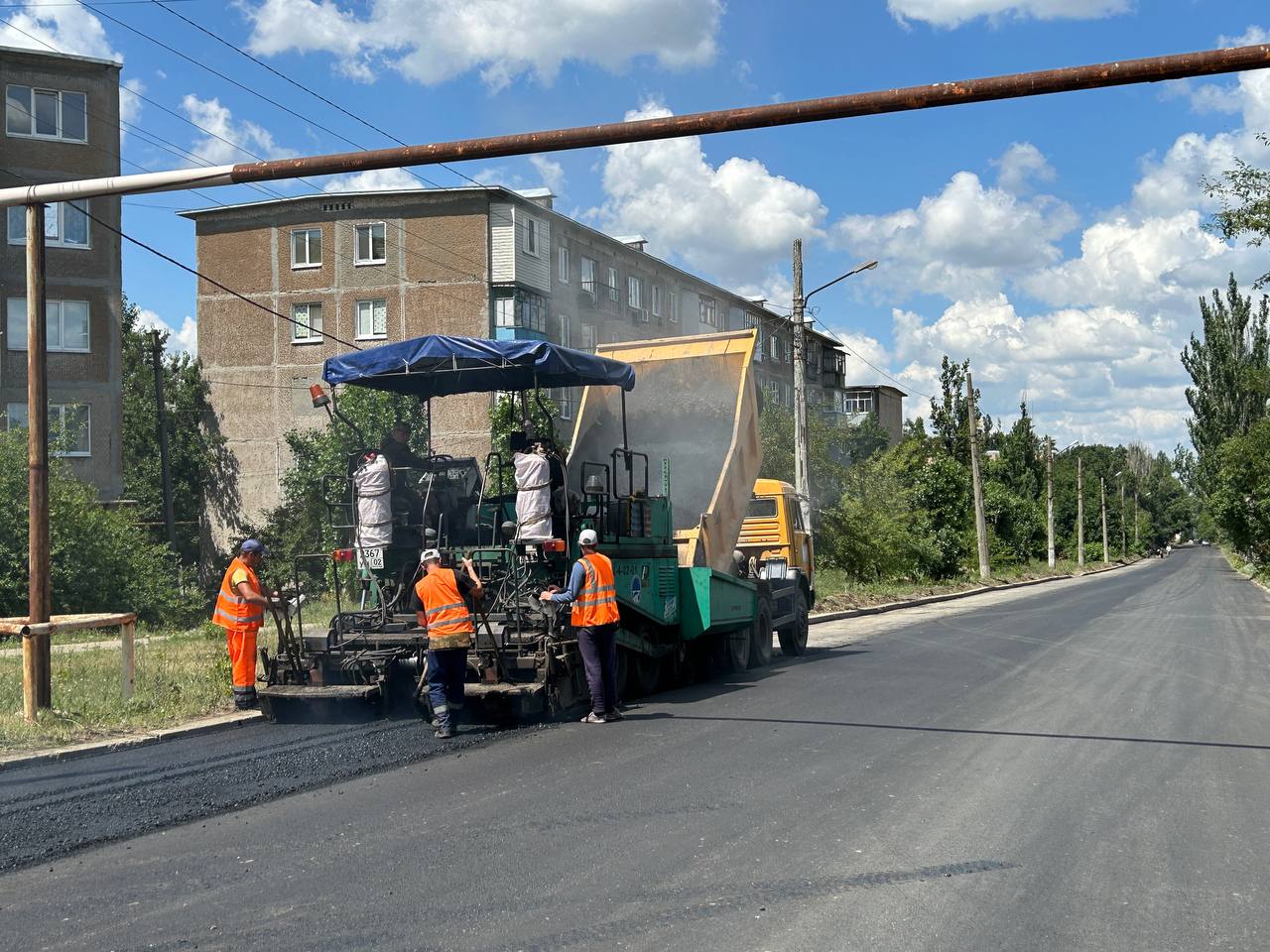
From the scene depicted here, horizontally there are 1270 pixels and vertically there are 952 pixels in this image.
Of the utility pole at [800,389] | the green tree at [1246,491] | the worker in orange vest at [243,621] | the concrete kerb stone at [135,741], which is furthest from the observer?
the green tree at [1246,491]

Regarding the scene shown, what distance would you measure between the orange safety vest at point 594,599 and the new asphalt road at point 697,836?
0.88m

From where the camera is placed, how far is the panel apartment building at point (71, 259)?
32656 millimetres

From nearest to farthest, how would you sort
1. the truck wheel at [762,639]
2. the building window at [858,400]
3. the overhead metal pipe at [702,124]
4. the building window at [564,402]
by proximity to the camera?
the overhead metal pipe at [702,124], the building window at [564,402], the truck wheel at [762,639], the building window at [858,400]

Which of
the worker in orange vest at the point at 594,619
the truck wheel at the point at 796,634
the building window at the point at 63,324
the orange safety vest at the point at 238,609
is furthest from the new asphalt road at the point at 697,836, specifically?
the building window at the point at 63,324

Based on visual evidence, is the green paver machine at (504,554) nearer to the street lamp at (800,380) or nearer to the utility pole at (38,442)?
the utility pole at (38,442)

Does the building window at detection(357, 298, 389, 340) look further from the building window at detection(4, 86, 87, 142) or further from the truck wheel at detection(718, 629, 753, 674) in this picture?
the truck wheel at detection(718, 629, 753, 674)

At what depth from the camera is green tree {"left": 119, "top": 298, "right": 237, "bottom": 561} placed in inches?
1750

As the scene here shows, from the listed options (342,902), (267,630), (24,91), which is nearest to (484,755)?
(342,902)

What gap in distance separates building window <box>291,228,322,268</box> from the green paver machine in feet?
100

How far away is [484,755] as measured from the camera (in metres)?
8.71

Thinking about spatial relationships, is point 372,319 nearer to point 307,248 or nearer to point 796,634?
point 307,248

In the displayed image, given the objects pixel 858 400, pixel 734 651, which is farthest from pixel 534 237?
pixel 858 400

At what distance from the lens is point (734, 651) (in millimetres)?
14344

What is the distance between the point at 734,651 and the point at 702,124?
24.4 feet
